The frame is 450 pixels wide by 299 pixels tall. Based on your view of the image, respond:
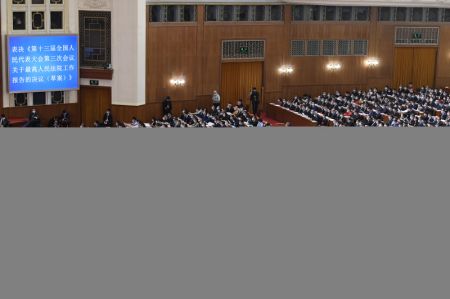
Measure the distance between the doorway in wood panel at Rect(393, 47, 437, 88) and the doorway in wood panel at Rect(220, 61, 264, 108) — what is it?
576 cm

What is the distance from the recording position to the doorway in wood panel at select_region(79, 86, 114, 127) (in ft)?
79.5

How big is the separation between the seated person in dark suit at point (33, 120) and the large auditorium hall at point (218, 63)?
0.03 metres

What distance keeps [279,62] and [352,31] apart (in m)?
3.05

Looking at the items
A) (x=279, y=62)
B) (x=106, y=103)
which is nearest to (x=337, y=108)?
(x=279, y=62)

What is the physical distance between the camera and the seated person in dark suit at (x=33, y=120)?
2230 centimetres

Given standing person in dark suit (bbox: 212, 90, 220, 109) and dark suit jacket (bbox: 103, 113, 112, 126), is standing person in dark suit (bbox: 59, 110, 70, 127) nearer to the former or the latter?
dark suit jacket (bbox: 103, 113, 112, 126)

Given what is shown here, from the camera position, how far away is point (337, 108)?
2478 centimetres

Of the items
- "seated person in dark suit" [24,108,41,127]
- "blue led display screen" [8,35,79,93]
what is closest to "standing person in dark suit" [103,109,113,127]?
"blue led display screen" [8,35,79,93]

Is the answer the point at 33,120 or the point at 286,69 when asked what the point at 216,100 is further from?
the point at 33,120

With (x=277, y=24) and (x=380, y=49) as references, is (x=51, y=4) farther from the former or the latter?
(x=380, y=49)

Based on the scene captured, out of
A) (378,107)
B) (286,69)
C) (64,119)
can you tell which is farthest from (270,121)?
(64,119)

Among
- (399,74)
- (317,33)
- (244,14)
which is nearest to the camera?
(244,14)

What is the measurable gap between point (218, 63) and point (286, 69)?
110 inches

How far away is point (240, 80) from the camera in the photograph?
87.7ft
